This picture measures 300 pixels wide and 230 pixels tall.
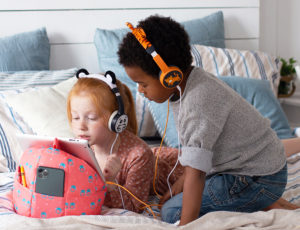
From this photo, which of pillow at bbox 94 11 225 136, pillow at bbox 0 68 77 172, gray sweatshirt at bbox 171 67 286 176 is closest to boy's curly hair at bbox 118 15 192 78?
gray sweatshirt at bbox 171 67 286 176

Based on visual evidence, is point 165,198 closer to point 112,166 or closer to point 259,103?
point 112,166

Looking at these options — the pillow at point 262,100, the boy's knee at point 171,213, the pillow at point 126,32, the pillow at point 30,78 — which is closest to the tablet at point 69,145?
the boy's knee at point 171,213

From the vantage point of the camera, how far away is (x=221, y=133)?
1252 mm

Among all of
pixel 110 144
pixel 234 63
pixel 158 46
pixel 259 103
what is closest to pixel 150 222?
pixel 110 144

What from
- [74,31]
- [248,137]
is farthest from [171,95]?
[74,31]

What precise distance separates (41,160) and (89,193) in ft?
0.57

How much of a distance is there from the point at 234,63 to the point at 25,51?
1097 millimetres

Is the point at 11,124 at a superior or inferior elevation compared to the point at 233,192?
superior

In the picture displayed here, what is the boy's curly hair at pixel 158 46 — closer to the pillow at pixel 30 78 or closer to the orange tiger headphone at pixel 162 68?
the orange tiger headphone at pixel 162 68

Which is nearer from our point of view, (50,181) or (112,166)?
(50,181)

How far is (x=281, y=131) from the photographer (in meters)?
1.95

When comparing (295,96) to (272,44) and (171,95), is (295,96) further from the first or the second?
(171,95)

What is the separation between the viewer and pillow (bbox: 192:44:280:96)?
2109 mm

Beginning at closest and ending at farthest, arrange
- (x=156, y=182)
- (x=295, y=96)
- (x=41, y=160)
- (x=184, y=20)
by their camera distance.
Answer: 1. (x=41, y=160)
2. (x=156, y=182)
3. (x=184, y=20)
4. (x=295, y=96)
